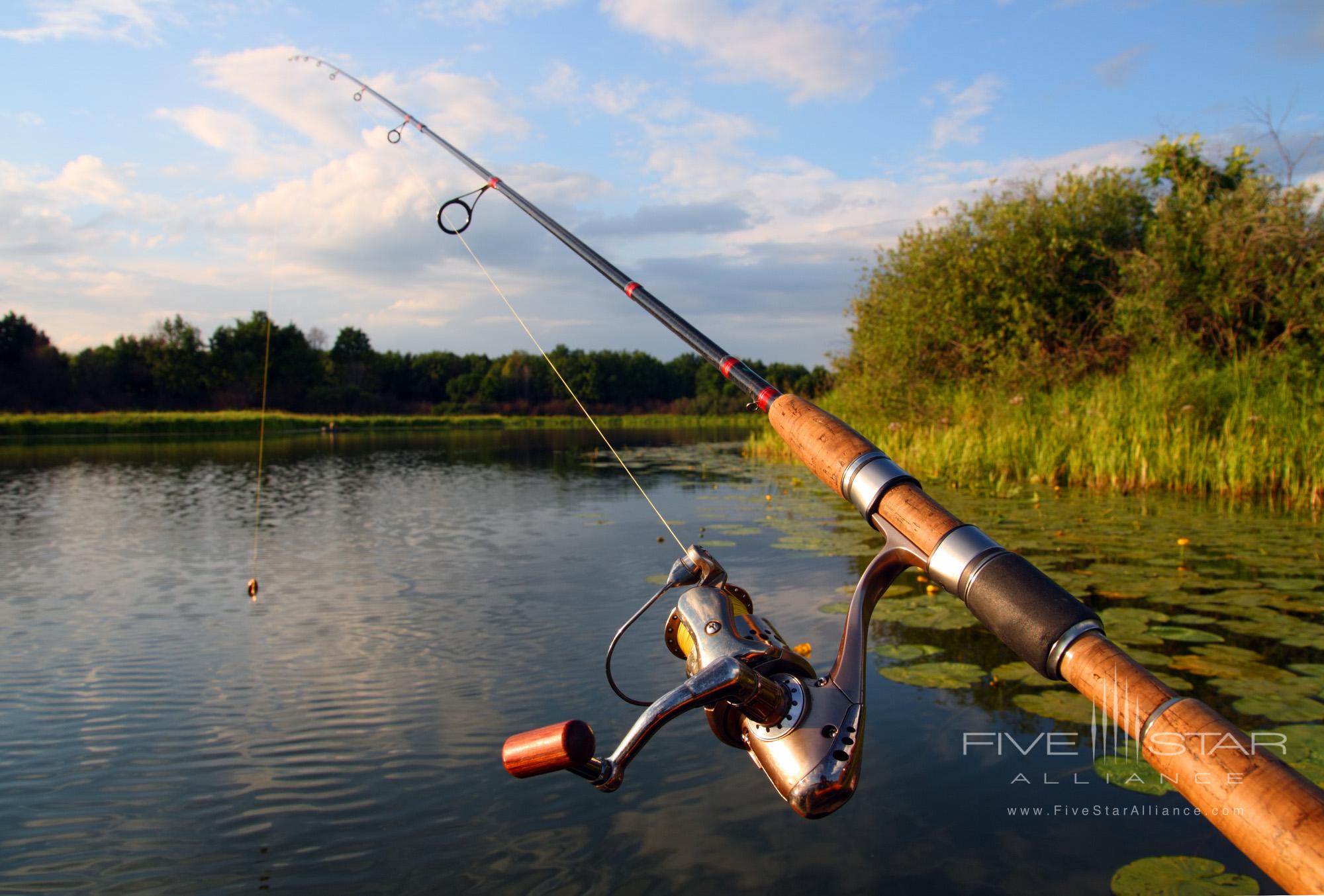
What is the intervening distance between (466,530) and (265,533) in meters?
1.81

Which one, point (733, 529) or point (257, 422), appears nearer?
point (733, 529)

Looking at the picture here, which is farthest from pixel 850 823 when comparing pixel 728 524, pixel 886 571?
pixel 728 524

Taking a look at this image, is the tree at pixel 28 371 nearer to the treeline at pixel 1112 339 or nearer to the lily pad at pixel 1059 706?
the treeline at pixel 1112 339

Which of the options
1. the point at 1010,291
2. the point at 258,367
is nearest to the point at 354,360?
the point at 258,367

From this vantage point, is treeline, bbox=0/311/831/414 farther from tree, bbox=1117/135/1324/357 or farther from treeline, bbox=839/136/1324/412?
tree, bbox=1117/135/1324/357

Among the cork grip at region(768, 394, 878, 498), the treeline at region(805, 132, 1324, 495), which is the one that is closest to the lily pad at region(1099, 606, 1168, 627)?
the cork grip at region(768, 394, 878, 498)

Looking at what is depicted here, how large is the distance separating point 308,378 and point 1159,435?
4478 cm

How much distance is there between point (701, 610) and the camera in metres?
1.46

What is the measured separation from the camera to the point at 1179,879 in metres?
1.95

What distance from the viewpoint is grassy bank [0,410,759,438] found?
29.8m

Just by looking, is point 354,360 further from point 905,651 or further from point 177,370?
point 905,651

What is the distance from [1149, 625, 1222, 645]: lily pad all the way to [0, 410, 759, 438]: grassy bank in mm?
27210

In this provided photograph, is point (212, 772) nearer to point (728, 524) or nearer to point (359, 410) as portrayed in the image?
point (728, 524)

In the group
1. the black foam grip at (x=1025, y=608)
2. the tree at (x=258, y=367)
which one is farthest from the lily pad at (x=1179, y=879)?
the tree at (x=258, y=367)
